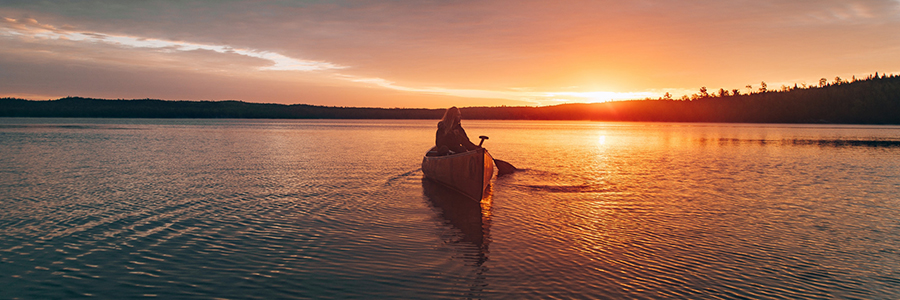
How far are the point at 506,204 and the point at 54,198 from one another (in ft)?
37.6

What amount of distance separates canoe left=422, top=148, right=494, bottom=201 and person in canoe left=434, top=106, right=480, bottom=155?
55 centimetres

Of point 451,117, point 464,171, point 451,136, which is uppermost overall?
point 451,117

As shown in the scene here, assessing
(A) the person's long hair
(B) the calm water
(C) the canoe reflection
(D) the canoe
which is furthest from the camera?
(A) the person's long hair

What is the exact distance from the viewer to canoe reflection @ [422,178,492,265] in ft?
26.7

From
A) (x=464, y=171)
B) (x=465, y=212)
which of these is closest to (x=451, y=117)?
(x=464, y=171)

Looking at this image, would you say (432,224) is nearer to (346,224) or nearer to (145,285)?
(346,224)

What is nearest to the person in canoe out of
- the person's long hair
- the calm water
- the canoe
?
the person's long hair

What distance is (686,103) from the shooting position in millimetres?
174875

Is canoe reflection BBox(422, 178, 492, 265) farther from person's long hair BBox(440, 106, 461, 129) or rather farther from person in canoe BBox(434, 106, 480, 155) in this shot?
person's long hair BBox(440, 106, 461, 129)

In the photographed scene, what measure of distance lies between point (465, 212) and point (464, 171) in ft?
6.43

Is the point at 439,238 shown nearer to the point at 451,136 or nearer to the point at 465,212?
the point at 465,212

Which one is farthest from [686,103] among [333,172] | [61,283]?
[61,283]

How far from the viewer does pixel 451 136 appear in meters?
14.5

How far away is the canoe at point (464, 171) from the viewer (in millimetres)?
11758
